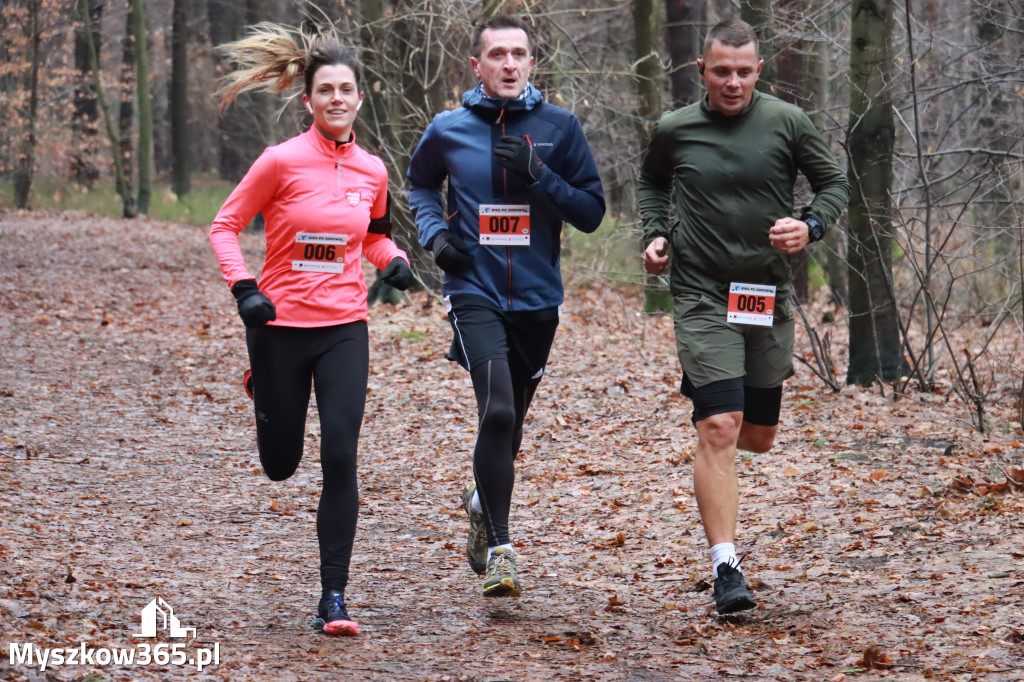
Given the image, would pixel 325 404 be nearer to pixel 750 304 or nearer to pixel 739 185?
pixel 750 304

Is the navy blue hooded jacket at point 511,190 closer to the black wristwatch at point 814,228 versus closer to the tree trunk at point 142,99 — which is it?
the black wristwatch at point 814,228

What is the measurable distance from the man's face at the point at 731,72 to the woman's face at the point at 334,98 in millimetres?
1465

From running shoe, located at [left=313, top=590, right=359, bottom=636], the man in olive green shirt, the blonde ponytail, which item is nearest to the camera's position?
running shoe, located at [left=313, top=590, right=359, bottom=636]

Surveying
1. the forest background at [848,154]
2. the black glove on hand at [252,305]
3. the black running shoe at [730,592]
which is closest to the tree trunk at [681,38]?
the forest background at [848,154]

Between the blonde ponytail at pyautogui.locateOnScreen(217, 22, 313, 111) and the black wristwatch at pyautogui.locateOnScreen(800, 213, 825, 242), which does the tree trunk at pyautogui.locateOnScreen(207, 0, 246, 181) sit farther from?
the black wristwatch at pyautogui.locateOnScreen(800, 213, 825, 242)

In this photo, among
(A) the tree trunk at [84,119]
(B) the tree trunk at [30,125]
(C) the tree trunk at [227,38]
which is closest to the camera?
(B) the tree trunk at [30,125]

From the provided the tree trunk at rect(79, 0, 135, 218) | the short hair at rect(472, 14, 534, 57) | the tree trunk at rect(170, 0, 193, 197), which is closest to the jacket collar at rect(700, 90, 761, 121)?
the short hair at rect(472, 14, 534, 57)

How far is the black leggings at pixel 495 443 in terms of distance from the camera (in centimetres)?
488

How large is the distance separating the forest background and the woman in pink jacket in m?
1.16

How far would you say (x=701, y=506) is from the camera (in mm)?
4824

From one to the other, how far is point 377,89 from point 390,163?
1.18 m

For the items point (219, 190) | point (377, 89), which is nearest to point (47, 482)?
point (377, 89)

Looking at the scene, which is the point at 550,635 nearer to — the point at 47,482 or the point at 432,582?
the point at 432,582

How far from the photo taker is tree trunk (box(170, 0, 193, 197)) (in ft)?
106
